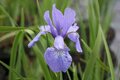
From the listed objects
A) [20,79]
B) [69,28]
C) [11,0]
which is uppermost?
[11,0]

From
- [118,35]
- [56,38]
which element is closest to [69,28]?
[56,38]

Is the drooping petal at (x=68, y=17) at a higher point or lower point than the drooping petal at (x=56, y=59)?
higher

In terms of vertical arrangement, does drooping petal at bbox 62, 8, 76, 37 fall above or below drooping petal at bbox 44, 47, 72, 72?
above

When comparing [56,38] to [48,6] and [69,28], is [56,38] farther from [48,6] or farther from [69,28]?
[48,6]

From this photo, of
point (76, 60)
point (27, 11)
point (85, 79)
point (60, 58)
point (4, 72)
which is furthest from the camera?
point (27, 11)

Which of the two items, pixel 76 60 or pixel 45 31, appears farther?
pixel 76 60

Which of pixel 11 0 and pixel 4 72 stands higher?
pixel 11 0

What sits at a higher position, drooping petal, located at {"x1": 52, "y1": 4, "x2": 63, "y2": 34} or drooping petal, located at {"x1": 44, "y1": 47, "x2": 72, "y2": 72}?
drooping petal, located at {"x1": 52, "y1": 4, "x2": 63, "y2": 34}

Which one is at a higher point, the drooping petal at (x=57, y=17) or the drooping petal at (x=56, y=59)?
the drooping petal at (x=57, y=17)
